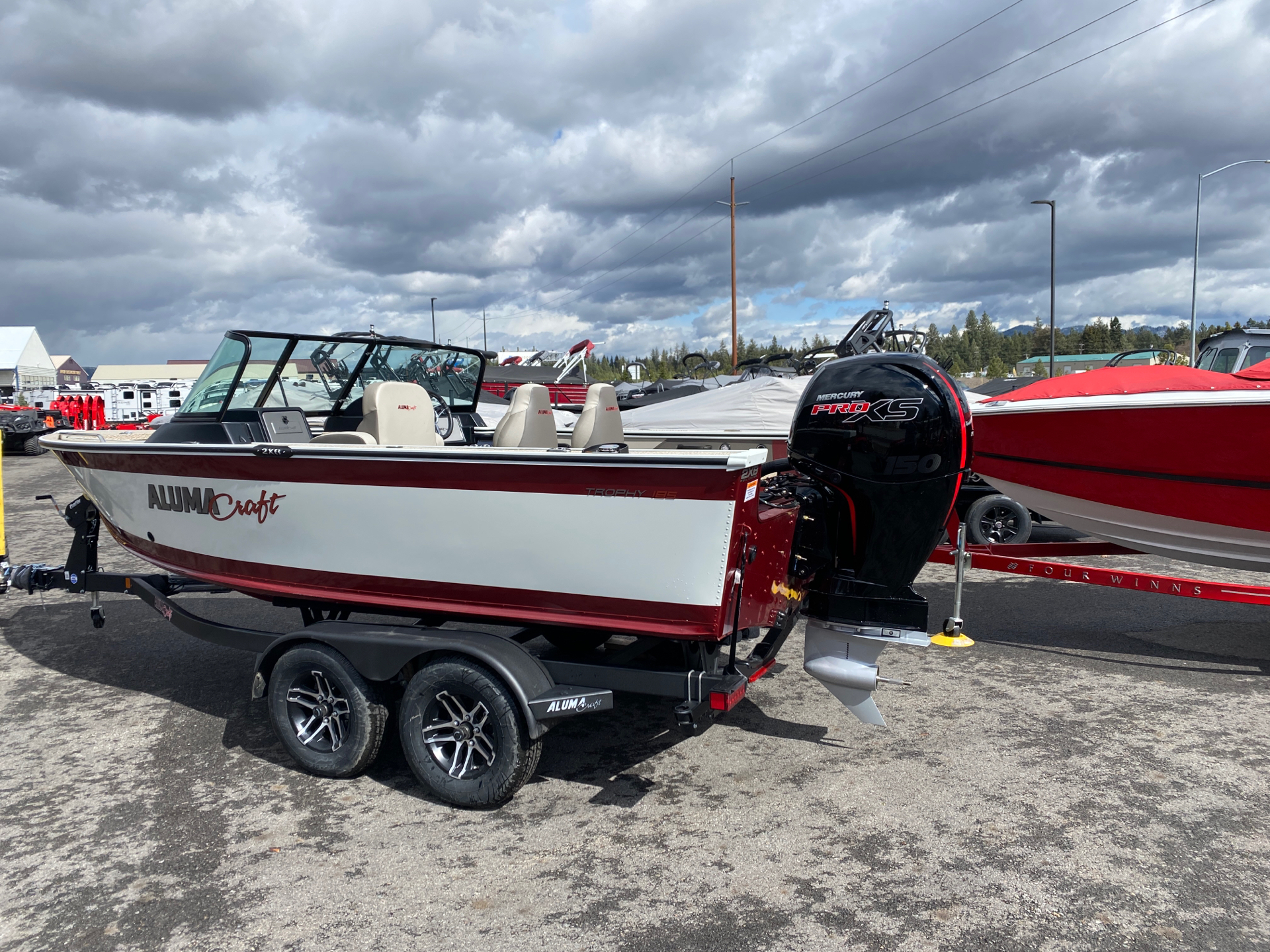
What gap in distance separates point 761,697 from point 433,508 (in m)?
2.23

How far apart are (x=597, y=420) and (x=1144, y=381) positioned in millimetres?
3576

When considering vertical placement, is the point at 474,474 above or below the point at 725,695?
above

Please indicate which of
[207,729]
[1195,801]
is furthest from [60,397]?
[1195,801]

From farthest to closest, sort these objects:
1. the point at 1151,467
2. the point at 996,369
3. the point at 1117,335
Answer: the point at 1117,335 < the point at 996,369 < the point at 1151,467

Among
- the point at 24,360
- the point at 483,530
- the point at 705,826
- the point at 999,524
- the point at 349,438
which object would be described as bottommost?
the point at 705,826

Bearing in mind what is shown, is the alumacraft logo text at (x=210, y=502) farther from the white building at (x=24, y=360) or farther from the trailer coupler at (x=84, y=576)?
the white building at (x=24, y=360)

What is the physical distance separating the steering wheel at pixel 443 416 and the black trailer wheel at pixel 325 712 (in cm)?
222

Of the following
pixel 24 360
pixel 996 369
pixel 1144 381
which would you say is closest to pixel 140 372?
pixel 24 360

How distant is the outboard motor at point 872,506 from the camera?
3.46m

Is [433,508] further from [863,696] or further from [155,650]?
[155,650]

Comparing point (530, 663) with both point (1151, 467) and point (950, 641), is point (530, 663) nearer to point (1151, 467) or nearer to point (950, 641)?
point (950, 641)

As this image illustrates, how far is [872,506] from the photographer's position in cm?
352

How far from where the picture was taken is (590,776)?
3736 mm

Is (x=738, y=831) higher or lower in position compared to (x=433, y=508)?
lower
